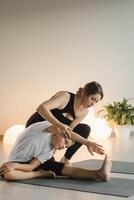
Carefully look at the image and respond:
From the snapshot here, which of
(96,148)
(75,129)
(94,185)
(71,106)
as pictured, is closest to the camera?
(96,148)

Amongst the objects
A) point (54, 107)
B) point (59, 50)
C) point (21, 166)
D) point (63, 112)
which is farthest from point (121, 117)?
point (21, 166)

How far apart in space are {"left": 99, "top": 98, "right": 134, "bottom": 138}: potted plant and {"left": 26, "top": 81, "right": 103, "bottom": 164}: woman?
2.33 metres

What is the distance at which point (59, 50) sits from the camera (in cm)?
641

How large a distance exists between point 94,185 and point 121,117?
9.59 feet

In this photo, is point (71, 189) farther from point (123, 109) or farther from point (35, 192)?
point (123, 109)

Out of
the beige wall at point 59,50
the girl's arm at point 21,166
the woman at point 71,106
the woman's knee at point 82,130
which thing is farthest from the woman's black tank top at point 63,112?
the beige wall at point 59,50

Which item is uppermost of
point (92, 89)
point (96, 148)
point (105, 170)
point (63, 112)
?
point (92, 89)

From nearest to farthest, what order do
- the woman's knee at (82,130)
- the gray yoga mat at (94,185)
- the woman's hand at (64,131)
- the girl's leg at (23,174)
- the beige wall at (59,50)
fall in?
the gray yoga mat at (94,185)
the woman's hand at (64,131)
the girl's leg at (23,174)
the woman's knee at (82,130)
the beige wall at (59,50)

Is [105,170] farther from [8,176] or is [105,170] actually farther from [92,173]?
[8,176]

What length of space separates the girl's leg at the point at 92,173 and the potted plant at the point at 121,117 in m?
2.68

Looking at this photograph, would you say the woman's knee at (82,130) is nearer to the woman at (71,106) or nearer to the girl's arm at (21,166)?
the woman at (71,106)

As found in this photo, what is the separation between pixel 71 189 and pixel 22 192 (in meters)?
0.31

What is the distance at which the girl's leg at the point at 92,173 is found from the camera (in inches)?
119

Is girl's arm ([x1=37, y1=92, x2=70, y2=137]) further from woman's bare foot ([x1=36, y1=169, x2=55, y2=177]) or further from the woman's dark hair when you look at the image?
woman's bare foot ([x1=36, y1=169, x2=55, y2=177])
